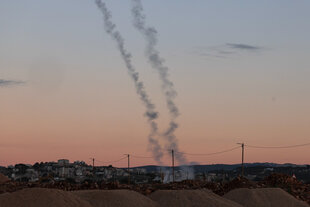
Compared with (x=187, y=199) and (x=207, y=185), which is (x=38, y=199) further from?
(x=207, y=185)

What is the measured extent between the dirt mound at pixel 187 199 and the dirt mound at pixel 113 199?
1.70 m

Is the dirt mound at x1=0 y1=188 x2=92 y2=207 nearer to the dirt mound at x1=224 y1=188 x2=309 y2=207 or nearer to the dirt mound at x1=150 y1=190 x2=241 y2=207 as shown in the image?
the dirt mound at x1=150 y1=190 x2=241 y2=207

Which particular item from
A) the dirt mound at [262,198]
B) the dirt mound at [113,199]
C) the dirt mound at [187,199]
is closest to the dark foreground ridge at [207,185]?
the dirt mound at [262,198]

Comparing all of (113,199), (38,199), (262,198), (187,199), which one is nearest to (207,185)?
(262,198)

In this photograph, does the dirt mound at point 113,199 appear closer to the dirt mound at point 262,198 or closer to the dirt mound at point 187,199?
the dirt mound at point 187,199

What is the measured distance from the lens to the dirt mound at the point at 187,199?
6675 cm

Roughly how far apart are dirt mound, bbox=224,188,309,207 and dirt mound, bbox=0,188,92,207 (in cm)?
2468

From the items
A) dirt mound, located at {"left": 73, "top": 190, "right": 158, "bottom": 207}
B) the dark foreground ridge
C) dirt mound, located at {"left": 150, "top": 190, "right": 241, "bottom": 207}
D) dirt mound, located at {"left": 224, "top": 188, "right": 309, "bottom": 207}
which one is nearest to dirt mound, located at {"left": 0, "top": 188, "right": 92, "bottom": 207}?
dirt mound, located at {"left": 73, "top": 190, "right": 158, "bottom": 207}

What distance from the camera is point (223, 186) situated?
330 feet

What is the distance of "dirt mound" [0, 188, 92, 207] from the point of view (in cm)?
5641

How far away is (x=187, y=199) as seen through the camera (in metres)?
67.4

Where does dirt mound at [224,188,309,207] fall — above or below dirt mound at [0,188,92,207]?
below

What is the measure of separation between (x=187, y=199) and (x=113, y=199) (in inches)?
354

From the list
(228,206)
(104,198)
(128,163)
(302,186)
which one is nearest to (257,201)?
(228,206)
